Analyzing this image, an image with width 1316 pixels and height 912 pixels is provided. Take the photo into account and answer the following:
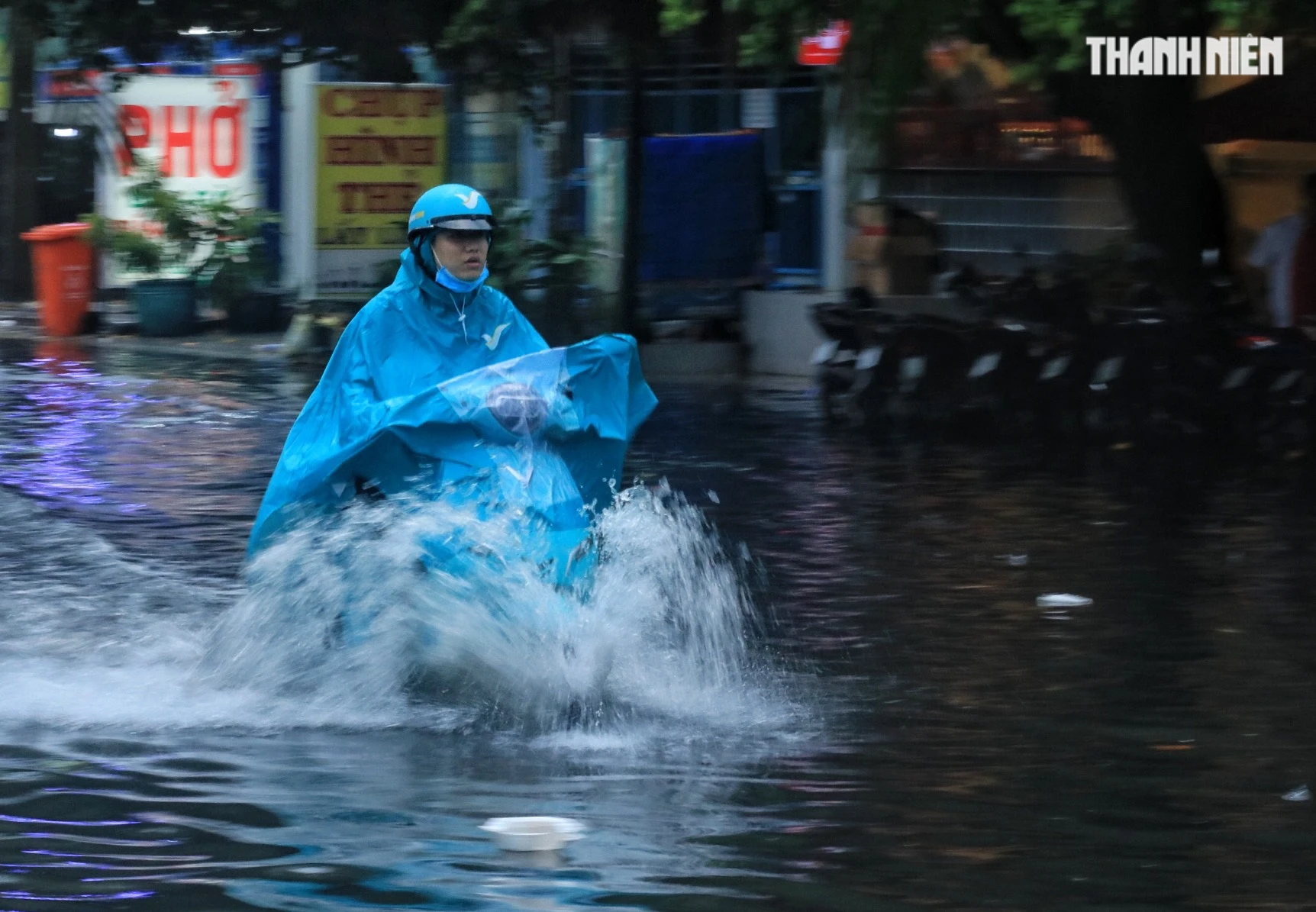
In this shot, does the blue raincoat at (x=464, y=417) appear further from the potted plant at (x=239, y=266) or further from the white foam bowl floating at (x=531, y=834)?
the potted plant at (x=239, y=266)

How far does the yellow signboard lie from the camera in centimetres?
2052

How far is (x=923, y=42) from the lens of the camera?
39.9 ft

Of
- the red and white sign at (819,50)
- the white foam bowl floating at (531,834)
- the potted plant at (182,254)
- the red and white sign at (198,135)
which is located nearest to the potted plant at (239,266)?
the potted plant at (182,254)

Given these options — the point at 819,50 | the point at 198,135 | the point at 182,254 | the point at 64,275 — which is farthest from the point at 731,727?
the point at 198,135

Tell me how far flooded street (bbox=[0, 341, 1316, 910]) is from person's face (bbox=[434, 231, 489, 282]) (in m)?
0.92

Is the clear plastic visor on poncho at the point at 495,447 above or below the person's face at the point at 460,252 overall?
below

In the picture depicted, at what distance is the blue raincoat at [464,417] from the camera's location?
22.0 ft

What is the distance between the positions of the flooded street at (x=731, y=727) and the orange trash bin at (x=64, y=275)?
12.0m

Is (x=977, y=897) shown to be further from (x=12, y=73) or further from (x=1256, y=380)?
(x=12, y=73)

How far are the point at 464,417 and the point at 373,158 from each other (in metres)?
14.4

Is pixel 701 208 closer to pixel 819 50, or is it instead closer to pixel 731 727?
pixel 819 50

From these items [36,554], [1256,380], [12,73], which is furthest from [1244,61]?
[12,73]

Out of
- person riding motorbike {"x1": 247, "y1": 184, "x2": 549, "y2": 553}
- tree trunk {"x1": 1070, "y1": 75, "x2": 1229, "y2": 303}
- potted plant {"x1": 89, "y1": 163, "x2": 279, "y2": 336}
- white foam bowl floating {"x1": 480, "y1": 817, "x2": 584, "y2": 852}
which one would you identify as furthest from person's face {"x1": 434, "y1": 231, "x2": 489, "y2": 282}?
potted plant {"x1": 89, "y1": 163, "x2": 279, "y2": 336}

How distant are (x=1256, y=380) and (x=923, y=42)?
3.78m
